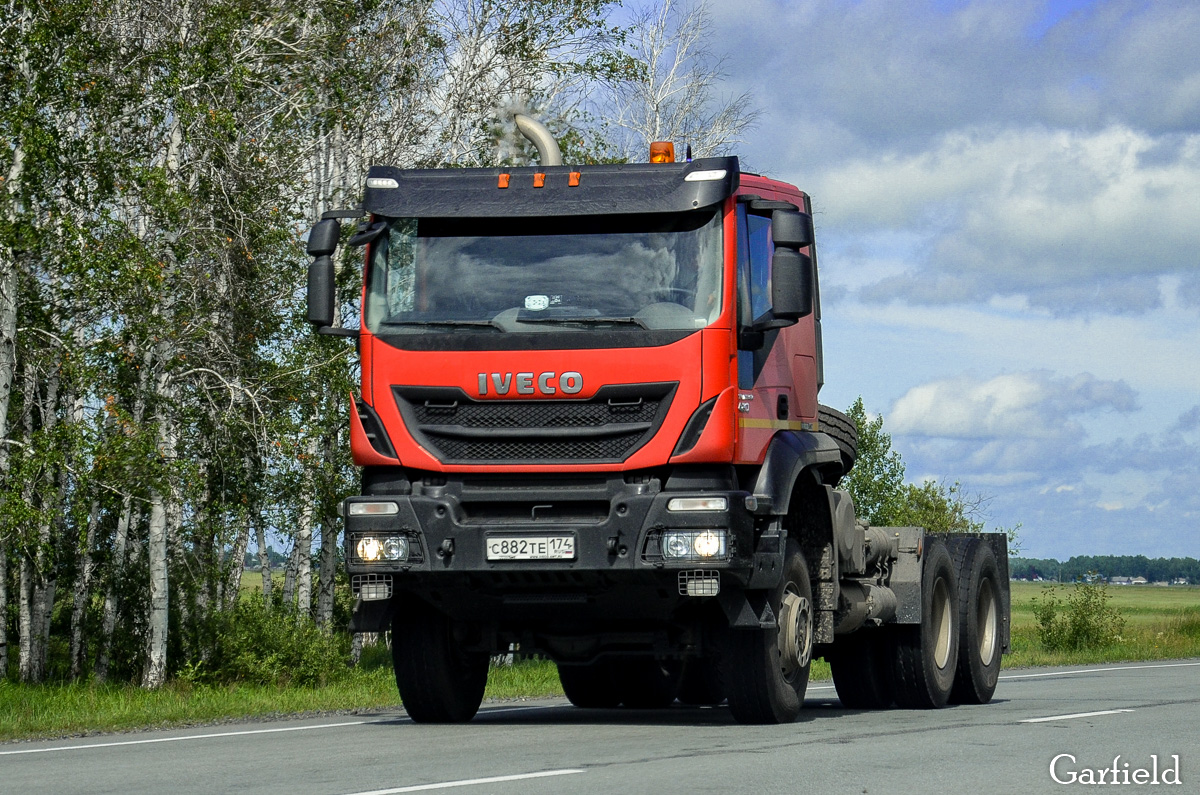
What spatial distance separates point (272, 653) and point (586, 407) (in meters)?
14.4

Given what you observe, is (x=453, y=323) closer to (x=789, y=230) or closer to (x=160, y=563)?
(x=789, y=230)

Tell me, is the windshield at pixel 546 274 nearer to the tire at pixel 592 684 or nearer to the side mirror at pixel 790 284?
the side mirror at pixel 790 284

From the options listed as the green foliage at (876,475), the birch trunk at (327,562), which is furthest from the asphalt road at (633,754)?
the green foliage at (876,475)

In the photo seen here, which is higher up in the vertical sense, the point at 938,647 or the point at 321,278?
the point at 321,278

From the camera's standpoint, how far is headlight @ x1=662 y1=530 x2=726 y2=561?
10641mm

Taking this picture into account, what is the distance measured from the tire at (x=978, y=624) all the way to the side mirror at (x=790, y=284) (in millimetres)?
5474

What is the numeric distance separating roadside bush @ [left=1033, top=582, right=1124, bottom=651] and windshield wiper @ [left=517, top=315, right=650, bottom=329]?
24.4 meters

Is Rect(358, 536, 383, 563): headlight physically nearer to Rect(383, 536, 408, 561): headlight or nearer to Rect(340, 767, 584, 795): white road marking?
Rect(383, 536, 408, 561): headlight

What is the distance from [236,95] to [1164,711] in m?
15.3

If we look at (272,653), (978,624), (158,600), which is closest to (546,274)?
(978,624)

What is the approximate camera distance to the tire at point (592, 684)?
581 inches

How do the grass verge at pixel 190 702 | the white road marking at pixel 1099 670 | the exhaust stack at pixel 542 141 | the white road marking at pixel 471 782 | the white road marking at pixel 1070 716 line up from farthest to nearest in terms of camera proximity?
the white road marking at pixel 1099 670, the grass verge at pixel 190 702, the exhaust stack at pixel 542 141, the white road marking at pixel 1070 716, the white road marking at pixel 471 782

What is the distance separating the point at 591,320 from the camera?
35.4 ft

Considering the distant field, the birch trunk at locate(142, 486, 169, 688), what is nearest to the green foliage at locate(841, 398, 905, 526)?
the distant field
